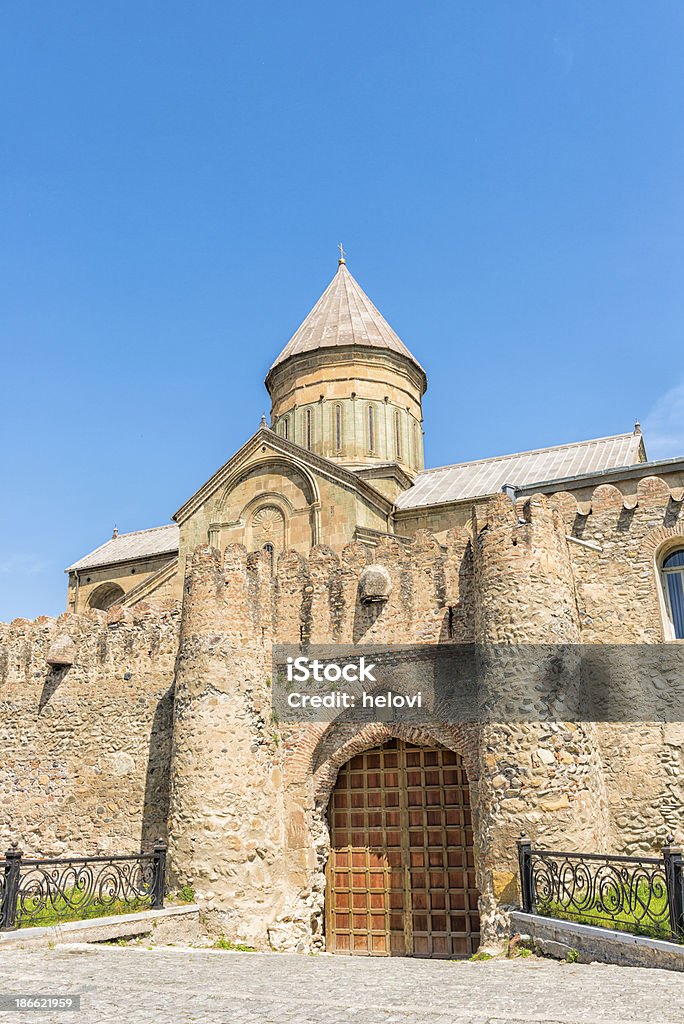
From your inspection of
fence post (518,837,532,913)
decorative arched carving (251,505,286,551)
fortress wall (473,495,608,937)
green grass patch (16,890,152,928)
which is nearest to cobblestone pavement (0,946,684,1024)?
fence post (518,837,532,913)

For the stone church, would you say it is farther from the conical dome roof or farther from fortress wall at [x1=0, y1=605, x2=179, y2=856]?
the conical dome roof

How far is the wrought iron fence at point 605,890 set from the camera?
26.1 feet

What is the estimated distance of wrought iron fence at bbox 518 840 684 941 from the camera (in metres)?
7.96

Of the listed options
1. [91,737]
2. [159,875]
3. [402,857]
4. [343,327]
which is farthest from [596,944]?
[343,327]

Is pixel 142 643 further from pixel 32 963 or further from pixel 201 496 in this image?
pixel 201 496

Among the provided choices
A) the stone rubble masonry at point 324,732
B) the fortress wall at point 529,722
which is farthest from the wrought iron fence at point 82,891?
the fortress wall at point 529,722

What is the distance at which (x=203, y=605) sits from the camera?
42.2 ft

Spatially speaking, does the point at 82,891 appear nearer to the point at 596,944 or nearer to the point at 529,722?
the point at 529,722

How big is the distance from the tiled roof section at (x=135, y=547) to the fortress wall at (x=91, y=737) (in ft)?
39.9

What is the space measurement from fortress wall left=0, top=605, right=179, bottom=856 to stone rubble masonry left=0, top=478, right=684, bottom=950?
4 centimetres

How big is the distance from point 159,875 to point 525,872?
15.6 ft

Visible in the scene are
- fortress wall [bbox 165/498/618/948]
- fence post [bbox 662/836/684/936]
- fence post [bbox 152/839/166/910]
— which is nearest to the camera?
fence post [bbox 662/836/684/936]

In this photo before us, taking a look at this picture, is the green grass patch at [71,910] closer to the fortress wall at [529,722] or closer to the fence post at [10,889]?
the fence post at [10,889]

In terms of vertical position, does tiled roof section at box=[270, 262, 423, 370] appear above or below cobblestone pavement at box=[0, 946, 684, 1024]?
above
